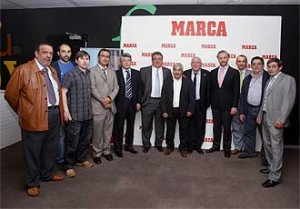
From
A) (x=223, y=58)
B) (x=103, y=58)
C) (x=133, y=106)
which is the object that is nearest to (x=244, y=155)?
(x=223, y=58)

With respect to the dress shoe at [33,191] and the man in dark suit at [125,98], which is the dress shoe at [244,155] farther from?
the dress shoe at [33,191]

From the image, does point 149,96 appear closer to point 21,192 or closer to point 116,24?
point 116,24

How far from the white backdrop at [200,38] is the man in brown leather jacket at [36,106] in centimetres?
195

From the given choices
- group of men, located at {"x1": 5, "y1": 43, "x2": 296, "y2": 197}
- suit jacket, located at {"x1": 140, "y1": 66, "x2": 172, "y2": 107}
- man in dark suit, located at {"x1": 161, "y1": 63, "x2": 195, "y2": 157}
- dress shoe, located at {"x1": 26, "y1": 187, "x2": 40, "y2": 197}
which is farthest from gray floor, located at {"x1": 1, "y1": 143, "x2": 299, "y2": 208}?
suit jacket, located at {"x1": 140, "y1": 66, "x2": 172, "y2": 107}

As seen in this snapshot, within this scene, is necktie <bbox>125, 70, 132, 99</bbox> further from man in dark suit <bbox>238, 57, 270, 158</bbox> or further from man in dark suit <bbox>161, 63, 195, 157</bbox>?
man in dark suit <bbox>238, 57, 270, 158</bbox>

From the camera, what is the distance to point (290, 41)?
4910 mm

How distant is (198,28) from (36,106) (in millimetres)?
3069

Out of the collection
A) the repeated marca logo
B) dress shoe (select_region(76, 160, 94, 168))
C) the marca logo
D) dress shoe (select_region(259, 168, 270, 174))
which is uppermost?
the marca logo

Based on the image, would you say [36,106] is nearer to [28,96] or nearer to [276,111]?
[28,96]

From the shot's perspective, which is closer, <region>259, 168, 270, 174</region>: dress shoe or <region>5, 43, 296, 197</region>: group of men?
<region>5, 43, 296, 197</region>: group of men

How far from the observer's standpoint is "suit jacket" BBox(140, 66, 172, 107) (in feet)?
14.3

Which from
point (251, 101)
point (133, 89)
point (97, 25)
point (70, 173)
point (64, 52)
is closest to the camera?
point (70, 173)

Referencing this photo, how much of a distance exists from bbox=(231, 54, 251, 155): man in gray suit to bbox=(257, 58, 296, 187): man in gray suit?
1.07 metres

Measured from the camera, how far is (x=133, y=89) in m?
4.28
